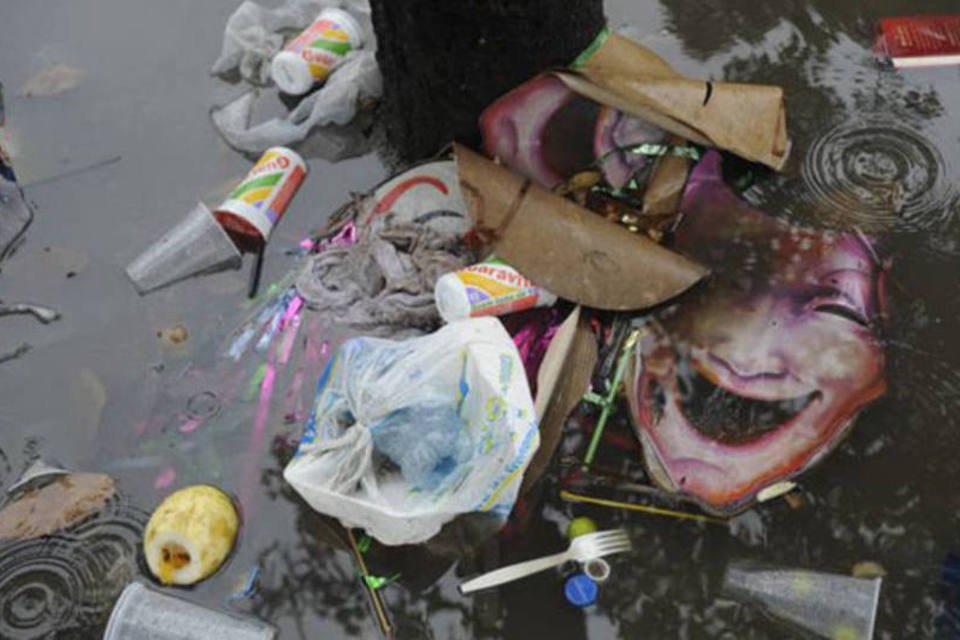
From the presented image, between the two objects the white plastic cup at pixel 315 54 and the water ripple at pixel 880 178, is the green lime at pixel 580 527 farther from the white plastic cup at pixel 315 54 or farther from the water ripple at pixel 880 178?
the white plastic cup at pixel 315 54

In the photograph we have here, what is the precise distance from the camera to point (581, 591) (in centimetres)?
224

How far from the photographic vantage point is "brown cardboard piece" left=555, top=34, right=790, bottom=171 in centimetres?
271

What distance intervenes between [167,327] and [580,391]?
53.8 inches

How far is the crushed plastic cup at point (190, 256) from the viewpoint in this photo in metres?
2.99

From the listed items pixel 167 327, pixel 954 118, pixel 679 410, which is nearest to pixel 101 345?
pixel 167 327

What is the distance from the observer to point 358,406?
2316 millimetres

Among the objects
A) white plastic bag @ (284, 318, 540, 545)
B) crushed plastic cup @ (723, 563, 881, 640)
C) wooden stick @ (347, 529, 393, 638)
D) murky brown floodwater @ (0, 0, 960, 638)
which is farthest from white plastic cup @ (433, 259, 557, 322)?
crushed plastic cup @ (723, 563, 881, 640)

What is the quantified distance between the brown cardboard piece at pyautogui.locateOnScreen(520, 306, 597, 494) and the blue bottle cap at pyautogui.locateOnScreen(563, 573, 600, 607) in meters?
0.28

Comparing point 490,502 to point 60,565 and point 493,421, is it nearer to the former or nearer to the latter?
point 493,421

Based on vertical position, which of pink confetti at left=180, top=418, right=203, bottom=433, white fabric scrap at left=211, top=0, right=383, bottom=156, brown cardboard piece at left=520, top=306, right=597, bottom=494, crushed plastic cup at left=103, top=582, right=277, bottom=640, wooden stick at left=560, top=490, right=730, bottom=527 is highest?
white fabric scrap at left=211, top=0, right=383, bottom=156

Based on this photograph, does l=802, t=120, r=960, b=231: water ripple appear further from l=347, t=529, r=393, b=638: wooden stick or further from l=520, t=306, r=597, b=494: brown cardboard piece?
l=347, t=529, r=393, b=638: wooden stick

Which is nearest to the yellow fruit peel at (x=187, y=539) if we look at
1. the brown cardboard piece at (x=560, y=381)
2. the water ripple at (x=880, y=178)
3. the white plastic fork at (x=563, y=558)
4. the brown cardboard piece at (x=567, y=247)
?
the white plastic fork at (x=563, y=558)

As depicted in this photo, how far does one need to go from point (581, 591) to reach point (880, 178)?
1.78m

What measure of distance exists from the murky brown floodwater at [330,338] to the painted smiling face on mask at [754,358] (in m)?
0.10
